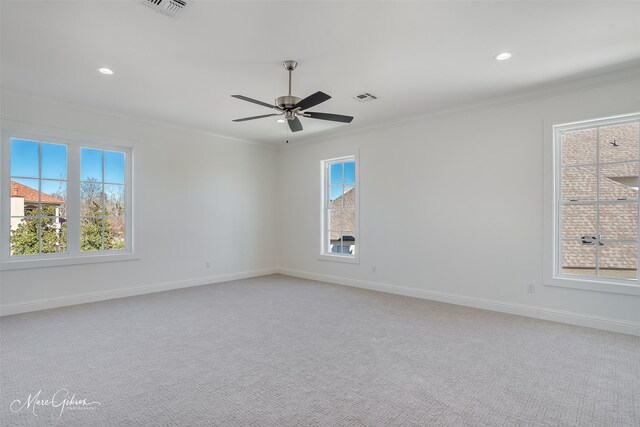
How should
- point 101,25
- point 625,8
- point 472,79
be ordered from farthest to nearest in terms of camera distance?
point 472,79, point 101,25, point 625,8

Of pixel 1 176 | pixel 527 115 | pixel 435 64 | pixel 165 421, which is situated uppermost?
pixel 435 64

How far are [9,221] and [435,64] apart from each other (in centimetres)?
540

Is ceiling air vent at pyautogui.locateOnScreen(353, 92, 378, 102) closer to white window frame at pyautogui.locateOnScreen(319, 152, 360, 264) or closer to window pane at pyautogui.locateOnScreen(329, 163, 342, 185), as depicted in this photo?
white window frame at pyautogui.locateOnScreen(319, 152, 360, 264)

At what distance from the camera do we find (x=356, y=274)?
6.00 metres

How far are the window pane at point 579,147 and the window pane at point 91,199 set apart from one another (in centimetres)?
636

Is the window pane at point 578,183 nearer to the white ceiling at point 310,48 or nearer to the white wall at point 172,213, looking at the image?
the white ceiling at point 310,48

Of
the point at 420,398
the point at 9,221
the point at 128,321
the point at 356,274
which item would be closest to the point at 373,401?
the point at 420,398

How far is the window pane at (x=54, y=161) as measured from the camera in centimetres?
463

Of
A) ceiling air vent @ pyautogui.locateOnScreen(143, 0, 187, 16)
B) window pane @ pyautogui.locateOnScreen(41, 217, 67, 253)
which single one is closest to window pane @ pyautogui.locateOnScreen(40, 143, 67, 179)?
window pane @ pyautogui.locateOnScreen(41, 217, 67, 253)

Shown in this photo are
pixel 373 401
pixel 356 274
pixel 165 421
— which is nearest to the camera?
pixel 165 421

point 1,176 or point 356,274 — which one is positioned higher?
point 1,176

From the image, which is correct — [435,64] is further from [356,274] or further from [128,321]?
[128,321]

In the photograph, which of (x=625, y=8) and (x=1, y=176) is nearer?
(x=625, y=8)

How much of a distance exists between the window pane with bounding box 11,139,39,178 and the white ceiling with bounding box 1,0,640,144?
70 centimetres
